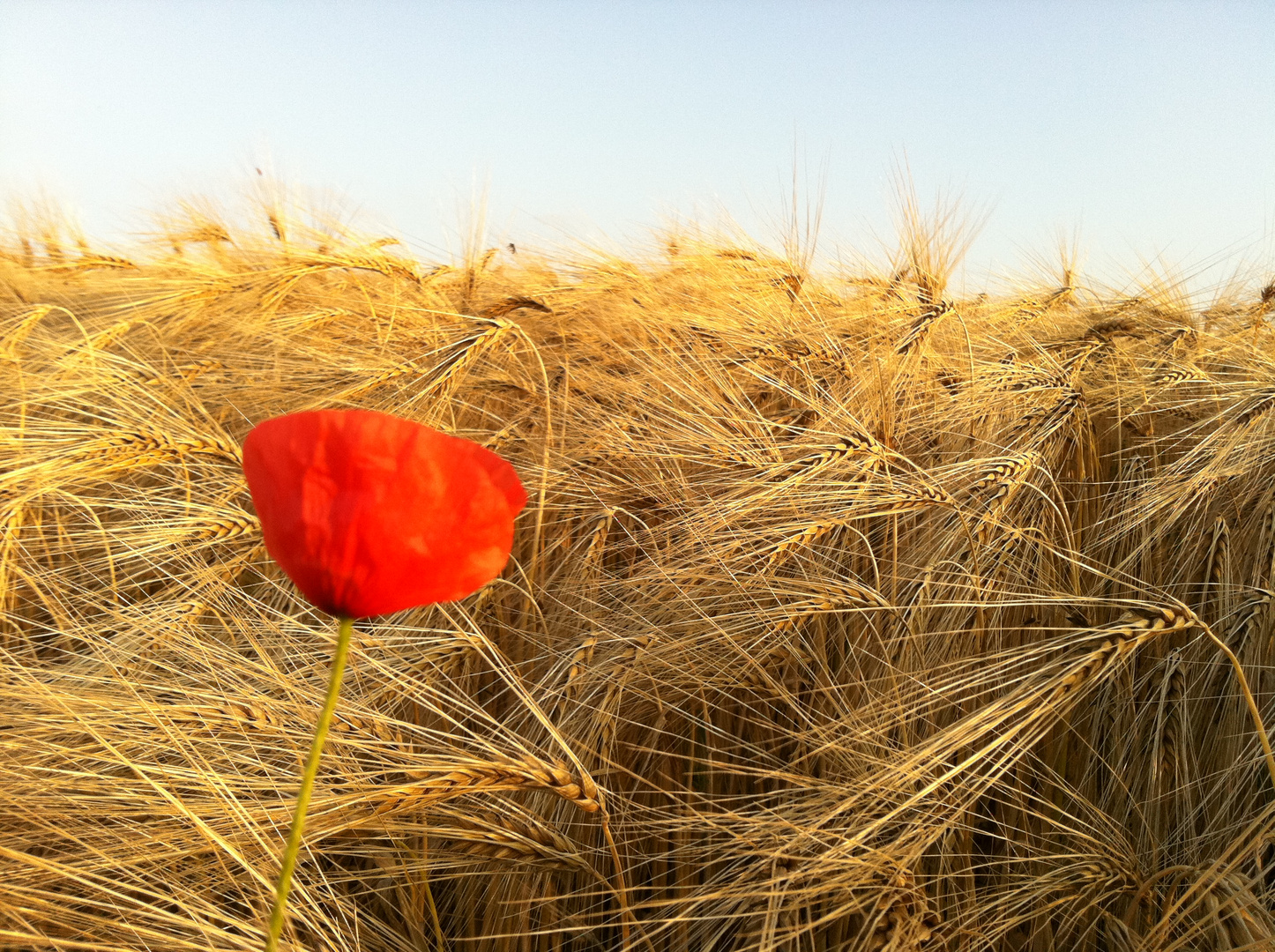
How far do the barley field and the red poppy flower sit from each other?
0.75 ft

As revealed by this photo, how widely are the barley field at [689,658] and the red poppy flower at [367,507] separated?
9.0 inches

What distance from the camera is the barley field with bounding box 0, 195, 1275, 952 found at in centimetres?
57

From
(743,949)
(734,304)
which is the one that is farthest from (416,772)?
(734,304)

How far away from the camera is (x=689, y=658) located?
828 millimetres

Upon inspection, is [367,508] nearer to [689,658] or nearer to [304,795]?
[304,795]

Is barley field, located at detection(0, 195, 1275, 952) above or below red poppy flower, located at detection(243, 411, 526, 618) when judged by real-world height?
below

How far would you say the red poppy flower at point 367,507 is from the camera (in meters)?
0.27

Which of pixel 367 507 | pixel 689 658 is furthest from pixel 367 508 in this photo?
pixel 689 658

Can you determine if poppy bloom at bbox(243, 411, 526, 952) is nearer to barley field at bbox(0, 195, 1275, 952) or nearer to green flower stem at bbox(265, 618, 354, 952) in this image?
green flower stem at bbox(265, 618, 354, 952)

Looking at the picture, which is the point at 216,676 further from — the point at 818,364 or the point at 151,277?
the point at 151,277

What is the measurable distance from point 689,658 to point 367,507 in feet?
1.95


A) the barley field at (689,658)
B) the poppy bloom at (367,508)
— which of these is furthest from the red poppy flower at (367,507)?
the barley field at (689,658)

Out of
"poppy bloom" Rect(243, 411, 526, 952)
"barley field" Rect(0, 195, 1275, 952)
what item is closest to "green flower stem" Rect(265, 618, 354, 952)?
"poppy bloom" Rect(243, 411, 526, 952)

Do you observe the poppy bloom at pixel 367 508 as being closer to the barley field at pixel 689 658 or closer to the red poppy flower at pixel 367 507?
the red poppy flower at pixel 367 507
